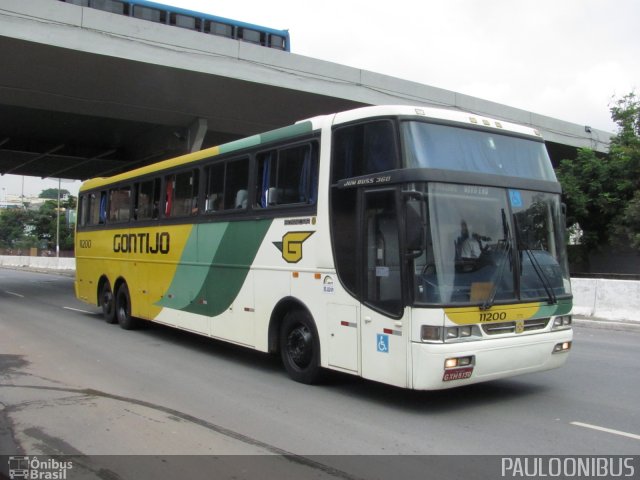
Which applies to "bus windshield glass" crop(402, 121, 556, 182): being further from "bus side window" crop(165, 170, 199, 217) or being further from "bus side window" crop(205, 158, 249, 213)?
"bus side window" crop(165, 170, 199, 217)

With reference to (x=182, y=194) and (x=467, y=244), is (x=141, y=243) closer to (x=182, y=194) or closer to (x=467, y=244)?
(x=182, y=194)

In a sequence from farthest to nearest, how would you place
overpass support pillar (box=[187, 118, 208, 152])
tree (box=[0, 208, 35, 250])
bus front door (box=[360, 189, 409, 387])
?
tree (box=[0, 208, 35, 250])
overpass support pillar (box=[187, 118, 208, 152])
bus front door (box=[360, 189, 409, 387])

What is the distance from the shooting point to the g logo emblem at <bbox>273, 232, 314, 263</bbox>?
7.42 m

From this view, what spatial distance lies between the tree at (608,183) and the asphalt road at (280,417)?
60.4 feet

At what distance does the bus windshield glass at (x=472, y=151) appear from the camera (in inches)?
243

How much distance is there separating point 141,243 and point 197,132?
1296 centimetres

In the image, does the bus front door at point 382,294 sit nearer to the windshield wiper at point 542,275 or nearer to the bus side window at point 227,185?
the windshield wiper at point 542,275

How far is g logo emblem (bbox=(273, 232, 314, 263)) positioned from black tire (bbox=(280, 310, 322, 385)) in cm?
71

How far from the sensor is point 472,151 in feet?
21.5

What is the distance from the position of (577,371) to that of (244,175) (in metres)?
5.72

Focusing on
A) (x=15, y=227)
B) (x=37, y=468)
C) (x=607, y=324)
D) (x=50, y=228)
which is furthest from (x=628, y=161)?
(x=15, y=227)

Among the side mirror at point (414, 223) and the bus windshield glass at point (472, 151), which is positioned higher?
the bus windshield glass at point (472, 151)

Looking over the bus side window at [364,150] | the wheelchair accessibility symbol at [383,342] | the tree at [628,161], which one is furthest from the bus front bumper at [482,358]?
the tree at [628,161]

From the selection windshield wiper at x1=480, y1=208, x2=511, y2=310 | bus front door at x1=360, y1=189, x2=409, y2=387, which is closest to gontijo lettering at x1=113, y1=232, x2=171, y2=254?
bus front door at x1=360, y1=189, x2=409, y2=387
